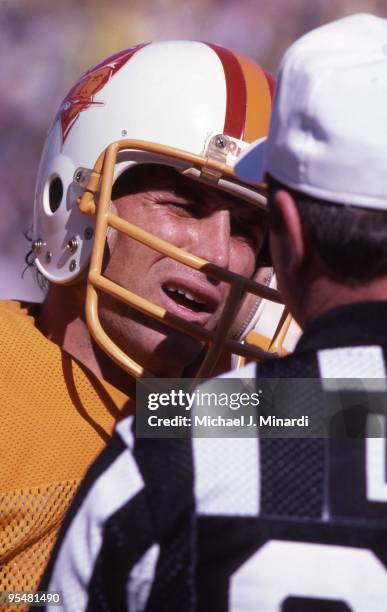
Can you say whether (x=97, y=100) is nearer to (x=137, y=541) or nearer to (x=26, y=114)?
(x=137, y=541)

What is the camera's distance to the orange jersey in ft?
4.25

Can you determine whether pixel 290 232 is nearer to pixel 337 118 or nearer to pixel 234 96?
pixel 337 118

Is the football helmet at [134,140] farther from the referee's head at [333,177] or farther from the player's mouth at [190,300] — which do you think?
the referee's head at [333,177]

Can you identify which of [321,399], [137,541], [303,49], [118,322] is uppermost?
[303,49]

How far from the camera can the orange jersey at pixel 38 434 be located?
1297 mm

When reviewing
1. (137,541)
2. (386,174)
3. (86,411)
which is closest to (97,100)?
(86,411)

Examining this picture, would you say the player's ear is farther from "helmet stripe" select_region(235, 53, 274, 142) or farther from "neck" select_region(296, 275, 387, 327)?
"helmet stripe" select_region(235, 53, 274, 142)

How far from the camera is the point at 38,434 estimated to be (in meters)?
1.38

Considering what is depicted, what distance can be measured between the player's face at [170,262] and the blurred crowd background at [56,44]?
1.86m

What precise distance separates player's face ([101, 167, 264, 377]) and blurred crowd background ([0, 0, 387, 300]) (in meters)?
1.86

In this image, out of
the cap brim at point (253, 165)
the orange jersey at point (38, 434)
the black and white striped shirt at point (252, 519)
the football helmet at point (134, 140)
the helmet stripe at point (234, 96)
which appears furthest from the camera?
the helmet stripe at point (234, 96)

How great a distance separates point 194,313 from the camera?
1501mm

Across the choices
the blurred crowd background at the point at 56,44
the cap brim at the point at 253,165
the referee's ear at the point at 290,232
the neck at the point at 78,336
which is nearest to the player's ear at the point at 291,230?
the referee's ear at the point at 290,232

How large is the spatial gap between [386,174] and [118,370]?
0.75 metres
